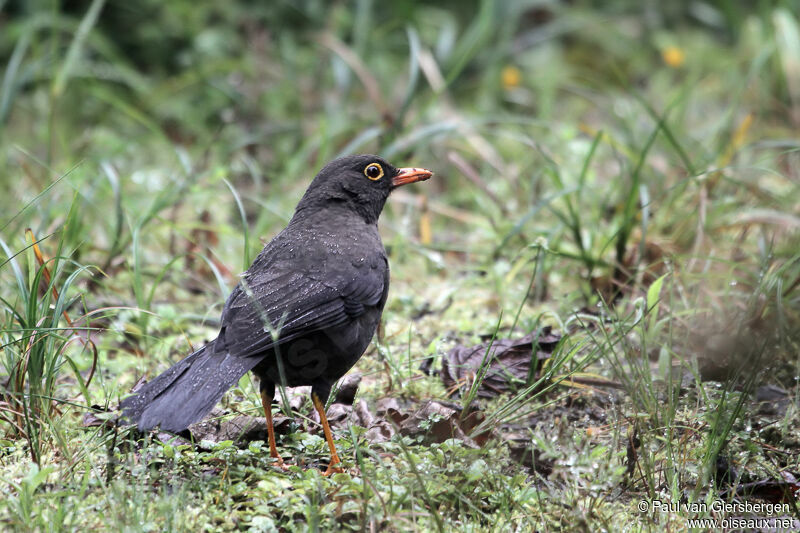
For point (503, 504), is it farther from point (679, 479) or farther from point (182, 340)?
point (182, 340)

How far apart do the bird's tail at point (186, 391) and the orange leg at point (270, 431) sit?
1.00ft

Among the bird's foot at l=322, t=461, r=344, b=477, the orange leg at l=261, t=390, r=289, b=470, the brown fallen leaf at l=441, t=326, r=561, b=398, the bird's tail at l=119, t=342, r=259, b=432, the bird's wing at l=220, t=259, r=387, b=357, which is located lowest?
the brown fallen leaf at l=441, t=326, r=561, b=398

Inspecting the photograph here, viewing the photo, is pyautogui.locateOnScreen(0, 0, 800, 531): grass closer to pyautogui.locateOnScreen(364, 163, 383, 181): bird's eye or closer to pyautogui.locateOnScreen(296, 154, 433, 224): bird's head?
pyautogui.locateOnScreen(296, 154, 433, 224): bird's head

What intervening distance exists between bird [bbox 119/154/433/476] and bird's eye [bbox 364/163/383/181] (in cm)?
32

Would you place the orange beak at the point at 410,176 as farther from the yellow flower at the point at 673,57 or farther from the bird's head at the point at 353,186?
the yellow flower at the point at 673,57

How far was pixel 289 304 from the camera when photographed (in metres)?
3.61

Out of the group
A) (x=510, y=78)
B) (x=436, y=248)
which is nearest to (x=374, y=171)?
(x=436, y=248)

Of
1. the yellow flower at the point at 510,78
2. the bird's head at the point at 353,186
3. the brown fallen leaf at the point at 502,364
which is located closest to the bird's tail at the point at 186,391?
the bird's head at the point at 353,186

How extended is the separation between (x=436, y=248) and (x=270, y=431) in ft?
8.55

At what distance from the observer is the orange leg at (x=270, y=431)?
348 centimetres

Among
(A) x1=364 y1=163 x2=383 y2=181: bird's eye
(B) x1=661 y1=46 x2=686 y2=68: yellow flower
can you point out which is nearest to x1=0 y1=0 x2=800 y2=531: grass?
(B) x1=661 y1=46 x2=686 y2=68: yellow flower

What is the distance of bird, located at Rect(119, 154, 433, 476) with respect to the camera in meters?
3.35

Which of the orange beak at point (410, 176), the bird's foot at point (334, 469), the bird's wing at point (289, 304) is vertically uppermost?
the orange beak at point (410, 176)

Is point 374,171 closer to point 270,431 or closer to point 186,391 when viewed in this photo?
point 270,431
